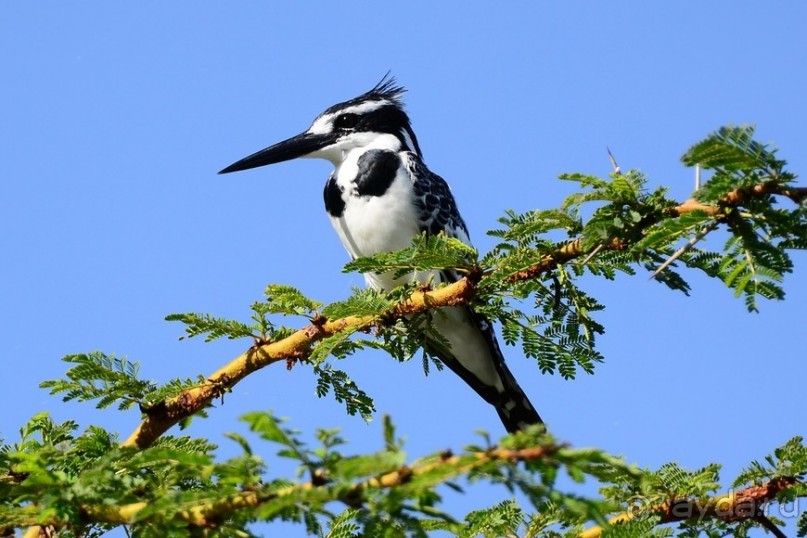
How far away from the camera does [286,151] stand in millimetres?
6465

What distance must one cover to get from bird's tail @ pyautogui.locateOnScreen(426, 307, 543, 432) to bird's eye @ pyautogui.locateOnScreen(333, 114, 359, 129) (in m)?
1.49

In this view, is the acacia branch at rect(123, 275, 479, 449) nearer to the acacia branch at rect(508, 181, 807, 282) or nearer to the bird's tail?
the acacia branch at rect(508, 181, 807, 282)

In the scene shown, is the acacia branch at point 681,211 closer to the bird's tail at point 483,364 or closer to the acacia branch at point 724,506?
the acacia branch at point 724,506

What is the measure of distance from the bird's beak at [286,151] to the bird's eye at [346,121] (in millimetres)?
126

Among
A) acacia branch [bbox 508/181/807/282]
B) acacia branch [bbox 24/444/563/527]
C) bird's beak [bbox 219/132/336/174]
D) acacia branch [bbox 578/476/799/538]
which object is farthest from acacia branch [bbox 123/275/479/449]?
bird's beak [bbox 219/132/336/174]

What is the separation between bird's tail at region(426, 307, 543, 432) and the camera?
18.4 ft

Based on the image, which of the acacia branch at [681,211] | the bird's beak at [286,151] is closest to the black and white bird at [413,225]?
the bird's beak at [286,151]

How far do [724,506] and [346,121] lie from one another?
399 cm

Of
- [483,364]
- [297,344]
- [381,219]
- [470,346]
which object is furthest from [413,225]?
[297,344]

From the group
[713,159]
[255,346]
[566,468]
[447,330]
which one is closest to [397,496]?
[566,468]

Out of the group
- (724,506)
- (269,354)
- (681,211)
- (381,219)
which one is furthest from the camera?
(381,219)

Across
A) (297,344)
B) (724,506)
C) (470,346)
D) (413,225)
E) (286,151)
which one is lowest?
(724,506)

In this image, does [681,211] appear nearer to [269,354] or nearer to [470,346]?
[269,354]

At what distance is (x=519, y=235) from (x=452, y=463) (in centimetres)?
155
